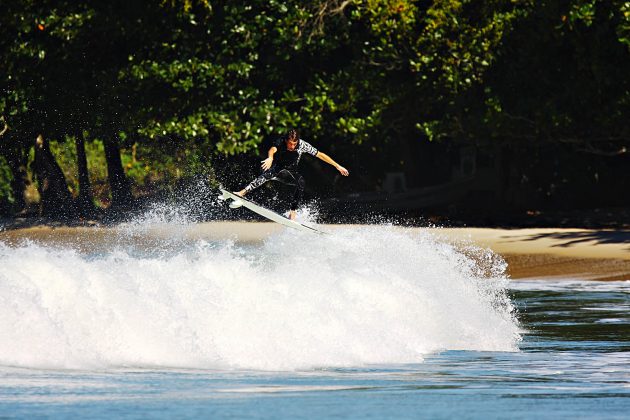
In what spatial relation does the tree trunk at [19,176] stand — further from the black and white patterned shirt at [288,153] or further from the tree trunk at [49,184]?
A: the black and white patterned shirt at [288,153]

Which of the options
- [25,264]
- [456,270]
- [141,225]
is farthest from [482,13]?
[25,264]

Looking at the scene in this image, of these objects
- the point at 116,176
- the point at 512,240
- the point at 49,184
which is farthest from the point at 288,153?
the point at 116,176

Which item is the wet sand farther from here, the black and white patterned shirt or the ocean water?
the ocean water

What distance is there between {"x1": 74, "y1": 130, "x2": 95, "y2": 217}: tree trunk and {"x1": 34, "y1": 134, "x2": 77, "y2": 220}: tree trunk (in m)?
0.47

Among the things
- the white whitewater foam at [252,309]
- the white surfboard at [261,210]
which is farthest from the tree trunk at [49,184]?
the white whitewater foam at [252,309]

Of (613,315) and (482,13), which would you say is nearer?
(613,315)

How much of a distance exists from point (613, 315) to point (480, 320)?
6.58 ft

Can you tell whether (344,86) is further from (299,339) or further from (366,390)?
(366,390)

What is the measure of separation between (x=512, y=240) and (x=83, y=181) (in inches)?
699

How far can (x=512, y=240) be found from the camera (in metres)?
29.2

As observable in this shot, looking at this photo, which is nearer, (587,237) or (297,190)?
(297,190)

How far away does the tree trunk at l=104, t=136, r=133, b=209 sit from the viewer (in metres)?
41.5

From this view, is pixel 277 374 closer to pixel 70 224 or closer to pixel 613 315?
pixel 613 315

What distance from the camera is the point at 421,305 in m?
17.1
